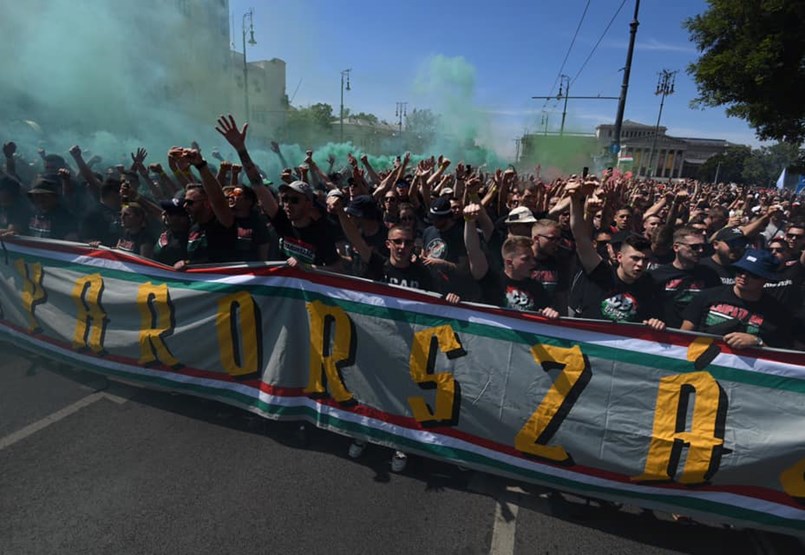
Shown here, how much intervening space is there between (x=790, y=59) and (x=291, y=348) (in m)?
13.1

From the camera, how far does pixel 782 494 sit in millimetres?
2488

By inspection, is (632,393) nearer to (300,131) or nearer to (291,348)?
(291,348)

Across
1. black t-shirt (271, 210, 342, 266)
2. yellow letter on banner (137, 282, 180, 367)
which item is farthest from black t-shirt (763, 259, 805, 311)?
yellow letter on banner (137, 282, 180, 367)

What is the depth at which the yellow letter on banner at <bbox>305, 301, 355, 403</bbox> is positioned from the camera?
321cm

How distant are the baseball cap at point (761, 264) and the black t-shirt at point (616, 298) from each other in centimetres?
57

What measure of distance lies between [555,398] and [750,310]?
1.52 m

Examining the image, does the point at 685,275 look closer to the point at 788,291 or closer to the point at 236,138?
the point at 788,291

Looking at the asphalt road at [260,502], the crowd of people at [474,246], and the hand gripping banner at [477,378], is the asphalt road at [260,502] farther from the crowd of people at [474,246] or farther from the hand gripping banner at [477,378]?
the crowd of people at [474,246]

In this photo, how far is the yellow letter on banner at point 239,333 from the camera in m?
3.42

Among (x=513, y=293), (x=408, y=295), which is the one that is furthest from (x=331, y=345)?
(x=513, y=293)

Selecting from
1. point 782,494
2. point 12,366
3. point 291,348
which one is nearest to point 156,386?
point 291,348

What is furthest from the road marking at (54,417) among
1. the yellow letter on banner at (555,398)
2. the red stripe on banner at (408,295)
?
the yellow letter on banner at (555,398)

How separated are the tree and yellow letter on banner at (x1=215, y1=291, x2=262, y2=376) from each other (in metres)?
12.4

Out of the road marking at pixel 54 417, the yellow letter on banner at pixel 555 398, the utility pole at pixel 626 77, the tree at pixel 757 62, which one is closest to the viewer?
the yellow letter on banner at pixel 555 398
